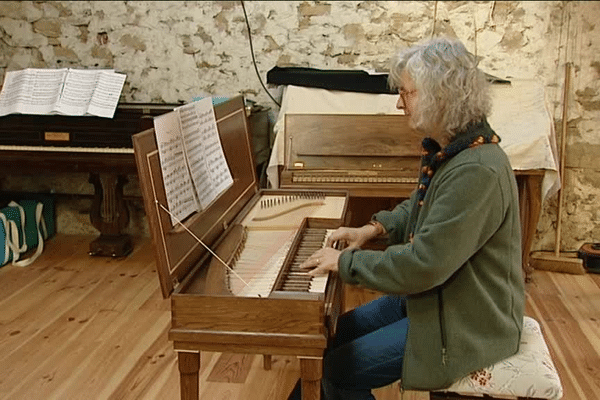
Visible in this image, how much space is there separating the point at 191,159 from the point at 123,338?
150 cm

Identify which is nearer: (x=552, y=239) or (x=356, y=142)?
(x=356, y=142)

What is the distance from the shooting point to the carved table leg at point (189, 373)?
1.69 m

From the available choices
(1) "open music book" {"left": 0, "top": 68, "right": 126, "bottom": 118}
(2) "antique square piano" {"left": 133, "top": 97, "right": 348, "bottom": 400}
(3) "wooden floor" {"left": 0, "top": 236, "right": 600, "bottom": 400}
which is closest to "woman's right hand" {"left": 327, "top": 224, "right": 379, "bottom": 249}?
(2) "antique square piano" {"left": 133, "top": 97, "right": 348, "bottom": 400}

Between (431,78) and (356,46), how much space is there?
8.60 ft

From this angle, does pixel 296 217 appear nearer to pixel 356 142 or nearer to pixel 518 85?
pixel 356 142

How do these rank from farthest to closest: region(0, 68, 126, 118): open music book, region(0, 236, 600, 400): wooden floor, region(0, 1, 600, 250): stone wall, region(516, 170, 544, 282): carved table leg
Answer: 1. region(0, 1, 600, 250): stone wall
2. region(0, 68, 126, 118): open music book
3. region(516, 170, 544, 282): carved table leg
4. region(0, 236, 600, 400): wooden floor

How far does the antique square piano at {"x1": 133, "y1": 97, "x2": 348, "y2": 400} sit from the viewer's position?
1595 mm

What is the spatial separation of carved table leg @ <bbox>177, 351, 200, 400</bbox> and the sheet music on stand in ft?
1.07

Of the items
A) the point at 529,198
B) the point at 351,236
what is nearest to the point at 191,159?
the point at 351,236

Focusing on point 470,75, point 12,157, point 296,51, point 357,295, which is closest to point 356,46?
point 296,51

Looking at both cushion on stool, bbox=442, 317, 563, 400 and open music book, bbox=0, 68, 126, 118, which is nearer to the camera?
cushion on stool, bbox=442, 317, 563, 400

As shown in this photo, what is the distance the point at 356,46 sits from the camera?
4.23 m

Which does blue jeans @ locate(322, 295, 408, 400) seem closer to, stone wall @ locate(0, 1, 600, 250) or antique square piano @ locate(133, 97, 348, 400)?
antique square piano @ locate(133, 97, 348, 400)

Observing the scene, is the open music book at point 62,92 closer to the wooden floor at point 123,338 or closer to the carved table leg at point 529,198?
the wooden floor at point 123,338
